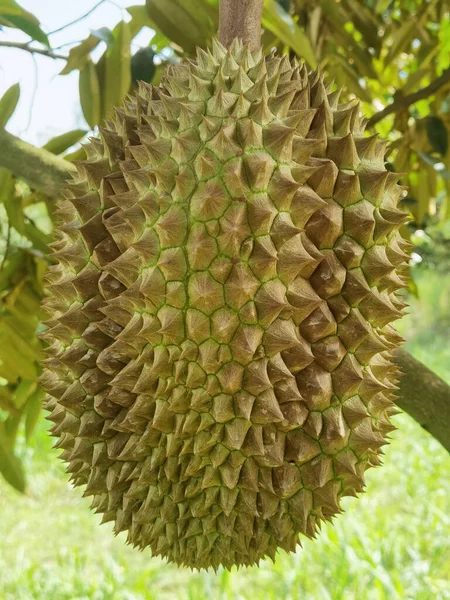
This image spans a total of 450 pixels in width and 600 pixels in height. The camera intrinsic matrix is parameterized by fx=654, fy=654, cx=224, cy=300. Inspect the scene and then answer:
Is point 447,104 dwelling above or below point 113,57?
above

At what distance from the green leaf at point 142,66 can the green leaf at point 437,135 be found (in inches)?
26.6

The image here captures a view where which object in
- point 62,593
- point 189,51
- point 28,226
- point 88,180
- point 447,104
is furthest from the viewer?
point 62,593

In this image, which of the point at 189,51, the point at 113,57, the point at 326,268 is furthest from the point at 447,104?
the point at 326,268

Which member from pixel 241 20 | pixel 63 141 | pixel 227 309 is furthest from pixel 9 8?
pixel 227 309

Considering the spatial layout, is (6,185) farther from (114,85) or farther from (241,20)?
(241,20)

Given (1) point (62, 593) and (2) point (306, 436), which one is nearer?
(2) point (306, 436)

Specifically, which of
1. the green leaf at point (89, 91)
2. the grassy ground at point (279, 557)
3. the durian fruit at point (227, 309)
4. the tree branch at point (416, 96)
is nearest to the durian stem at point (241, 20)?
the durian fruit at point (227, 309)

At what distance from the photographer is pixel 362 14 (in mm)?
1608

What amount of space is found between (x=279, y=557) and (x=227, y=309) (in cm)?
200

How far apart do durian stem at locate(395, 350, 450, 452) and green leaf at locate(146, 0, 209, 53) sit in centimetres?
66

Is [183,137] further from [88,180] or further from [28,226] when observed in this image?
[28,226]

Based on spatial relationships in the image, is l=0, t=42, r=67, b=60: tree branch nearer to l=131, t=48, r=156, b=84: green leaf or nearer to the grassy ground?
l=131, t=48, r=156, b=84: green leaf

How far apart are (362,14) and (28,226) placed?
96 centimetres

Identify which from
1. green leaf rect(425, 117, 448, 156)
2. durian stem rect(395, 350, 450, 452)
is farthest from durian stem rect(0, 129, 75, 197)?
green leaf rect(425, 117, 448, 156)
